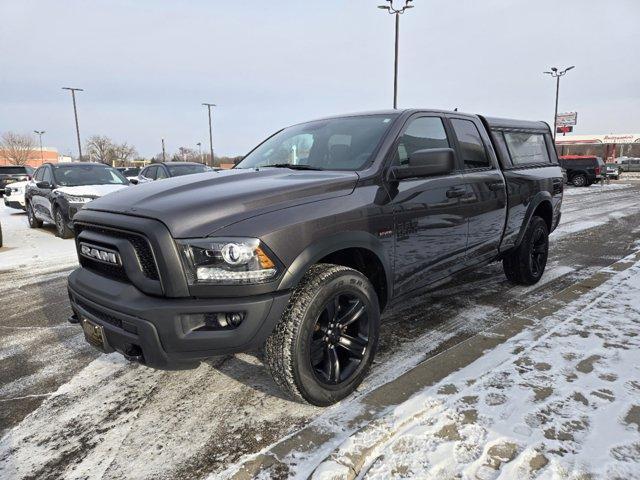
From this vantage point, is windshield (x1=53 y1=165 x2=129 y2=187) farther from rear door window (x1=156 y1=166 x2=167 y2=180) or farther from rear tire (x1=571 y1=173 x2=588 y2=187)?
rear tire (x1=571 y1=173 x2=588 y2=187)

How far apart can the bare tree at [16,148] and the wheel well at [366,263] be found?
83505mm

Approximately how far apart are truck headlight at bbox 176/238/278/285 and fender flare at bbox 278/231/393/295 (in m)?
0.21

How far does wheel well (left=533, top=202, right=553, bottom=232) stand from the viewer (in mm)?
5195

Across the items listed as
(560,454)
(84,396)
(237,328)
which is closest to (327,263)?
(237,328)

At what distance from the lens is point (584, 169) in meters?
24.1

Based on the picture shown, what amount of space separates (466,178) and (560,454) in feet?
7.62

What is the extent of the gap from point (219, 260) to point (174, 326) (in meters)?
0.39

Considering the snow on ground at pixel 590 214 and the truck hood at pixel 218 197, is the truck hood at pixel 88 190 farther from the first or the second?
the snow on ground at pixel 590 214

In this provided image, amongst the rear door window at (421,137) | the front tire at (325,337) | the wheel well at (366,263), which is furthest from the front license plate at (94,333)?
the rear door window at (421,137)

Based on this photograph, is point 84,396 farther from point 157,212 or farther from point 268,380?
point 157,212

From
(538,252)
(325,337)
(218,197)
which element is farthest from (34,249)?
(538,252)

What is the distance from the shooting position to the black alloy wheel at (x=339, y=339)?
2.65 m

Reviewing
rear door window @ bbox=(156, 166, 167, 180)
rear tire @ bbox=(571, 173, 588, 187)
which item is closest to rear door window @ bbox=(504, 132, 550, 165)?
rear door window @ bbox=(156, 166, 167, 180)

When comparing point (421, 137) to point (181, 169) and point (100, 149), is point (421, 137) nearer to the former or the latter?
point (181, 169)
